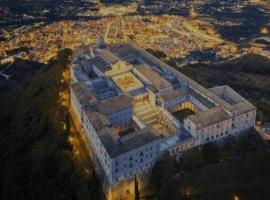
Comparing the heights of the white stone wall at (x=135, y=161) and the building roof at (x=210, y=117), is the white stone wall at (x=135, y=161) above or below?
below

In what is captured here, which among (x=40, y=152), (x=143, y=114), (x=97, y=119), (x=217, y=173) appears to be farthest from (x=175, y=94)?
(x=40, y=152)

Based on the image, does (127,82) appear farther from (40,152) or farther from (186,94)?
(40,152)

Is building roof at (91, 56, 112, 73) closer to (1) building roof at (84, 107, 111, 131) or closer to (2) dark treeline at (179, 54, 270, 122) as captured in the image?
(1) building roof at (84, 107, 111, 131)

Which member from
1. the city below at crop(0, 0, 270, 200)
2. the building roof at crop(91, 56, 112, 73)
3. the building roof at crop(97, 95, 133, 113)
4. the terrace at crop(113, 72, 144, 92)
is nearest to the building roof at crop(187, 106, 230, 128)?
the city below at crop(0, 0, 270, 200)

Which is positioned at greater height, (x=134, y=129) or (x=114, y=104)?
(x=114, y=104)

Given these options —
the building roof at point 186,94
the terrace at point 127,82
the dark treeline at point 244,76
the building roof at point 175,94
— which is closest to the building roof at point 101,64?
the terrace at point 127,82

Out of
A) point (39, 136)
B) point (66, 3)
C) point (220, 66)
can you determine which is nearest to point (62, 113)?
point (39, 136)

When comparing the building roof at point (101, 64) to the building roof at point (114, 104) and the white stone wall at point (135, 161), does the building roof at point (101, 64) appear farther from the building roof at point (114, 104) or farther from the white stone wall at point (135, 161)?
the white stone wall at point (135, 161)
